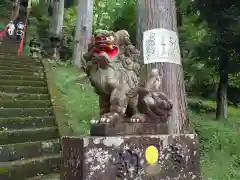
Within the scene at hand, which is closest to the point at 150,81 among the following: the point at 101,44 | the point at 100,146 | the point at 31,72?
the point at 101,44

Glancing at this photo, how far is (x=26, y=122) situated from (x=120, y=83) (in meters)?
3.01

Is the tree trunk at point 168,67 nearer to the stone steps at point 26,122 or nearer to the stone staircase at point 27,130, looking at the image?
the stone staircase at point 27,130

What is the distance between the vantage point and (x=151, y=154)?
3307mm

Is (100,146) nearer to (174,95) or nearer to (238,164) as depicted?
(174,95)

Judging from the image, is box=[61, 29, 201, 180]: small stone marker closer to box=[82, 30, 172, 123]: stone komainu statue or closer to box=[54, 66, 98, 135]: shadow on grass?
box=[82, 30, 172, 123]: stone komainu statue

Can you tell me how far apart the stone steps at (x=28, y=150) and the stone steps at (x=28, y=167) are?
14 centimetres

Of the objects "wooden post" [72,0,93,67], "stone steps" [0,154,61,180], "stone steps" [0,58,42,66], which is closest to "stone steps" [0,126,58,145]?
"stone steps" [0,154,61,180]

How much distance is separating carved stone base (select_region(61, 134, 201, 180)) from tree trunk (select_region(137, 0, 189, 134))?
1.29 meters

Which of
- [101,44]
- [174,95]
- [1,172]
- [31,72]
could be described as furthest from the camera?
[31,72]

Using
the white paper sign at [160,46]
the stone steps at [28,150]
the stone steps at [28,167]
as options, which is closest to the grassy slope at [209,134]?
the stone steps at [28,150]

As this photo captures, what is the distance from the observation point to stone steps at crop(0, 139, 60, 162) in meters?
4.78

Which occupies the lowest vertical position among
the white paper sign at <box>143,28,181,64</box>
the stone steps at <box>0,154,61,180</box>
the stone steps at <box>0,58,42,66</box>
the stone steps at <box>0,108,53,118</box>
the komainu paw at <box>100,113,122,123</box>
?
the stone steps at <box>0,154,61,180</box>

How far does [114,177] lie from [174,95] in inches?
91.8

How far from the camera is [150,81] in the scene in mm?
3621
